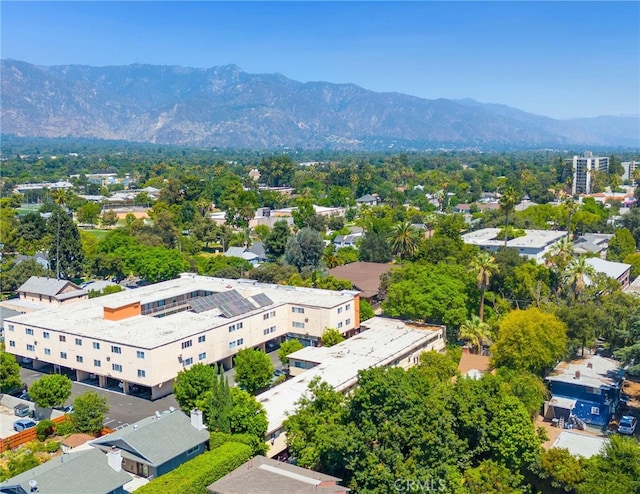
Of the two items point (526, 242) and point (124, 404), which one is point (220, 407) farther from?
point (526, 242)

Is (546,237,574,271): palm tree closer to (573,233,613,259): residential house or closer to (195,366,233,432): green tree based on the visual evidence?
(573,233,613,259): residential house

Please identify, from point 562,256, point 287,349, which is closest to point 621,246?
point 562,256

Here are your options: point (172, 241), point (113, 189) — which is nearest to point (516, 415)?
point (172, 241)

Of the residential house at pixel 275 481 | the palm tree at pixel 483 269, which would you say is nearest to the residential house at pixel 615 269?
the palm tree at pixel 483 269

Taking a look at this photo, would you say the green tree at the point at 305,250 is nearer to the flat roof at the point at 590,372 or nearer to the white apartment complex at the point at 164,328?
the white apartment complex at the point at 164,328

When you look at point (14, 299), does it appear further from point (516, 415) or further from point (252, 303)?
point (516, 415)
